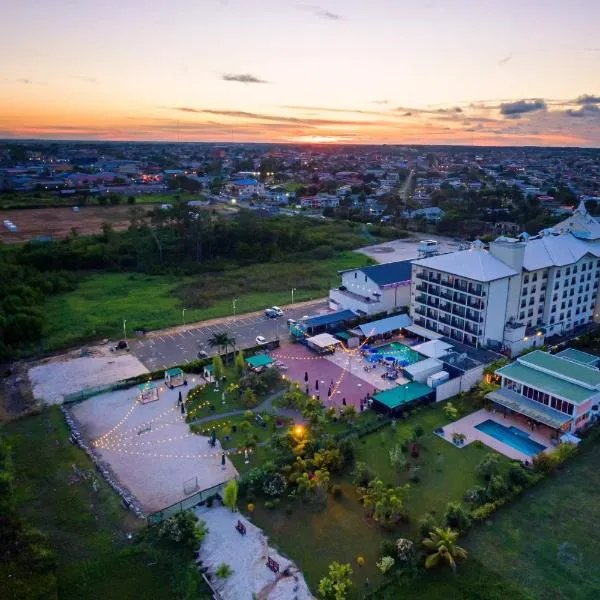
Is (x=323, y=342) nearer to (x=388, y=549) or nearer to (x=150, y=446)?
(x=150, y=446)

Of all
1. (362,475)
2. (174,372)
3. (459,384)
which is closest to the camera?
(362,475)

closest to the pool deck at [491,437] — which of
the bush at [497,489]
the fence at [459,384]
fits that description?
the fence at [459,384]

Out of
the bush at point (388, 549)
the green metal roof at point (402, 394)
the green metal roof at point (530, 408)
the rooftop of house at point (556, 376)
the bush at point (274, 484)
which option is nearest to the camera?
the bush at point (388, 549)

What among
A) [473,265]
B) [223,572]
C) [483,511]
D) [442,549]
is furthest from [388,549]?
[473,265]

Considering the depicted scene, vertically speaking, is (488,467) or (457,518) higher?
(457,518)

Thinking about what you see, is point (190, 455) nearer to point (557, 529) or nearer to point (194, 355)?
point (194, 355)

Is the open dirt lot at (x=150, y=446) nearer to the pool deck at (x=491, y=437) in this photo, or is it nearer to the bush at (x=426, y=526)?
the bush at (x=426, y=526)
